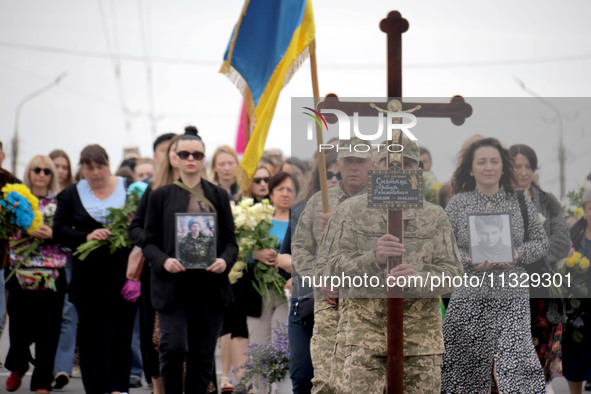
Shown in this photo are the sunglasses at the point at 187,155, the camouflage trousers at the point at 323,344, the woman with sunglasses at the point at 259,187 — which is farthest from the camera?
the woman with sunglasses at the point at 259,187

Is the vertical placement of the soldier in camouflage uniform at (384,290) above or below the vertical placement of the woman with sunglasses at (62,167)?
below

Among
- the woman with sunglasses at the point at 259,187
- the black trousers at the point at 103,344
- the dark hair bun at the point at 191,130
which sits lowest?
the black trousers at the point at 103,344

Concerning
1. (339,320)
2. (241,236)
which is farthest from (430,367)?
(241,236)

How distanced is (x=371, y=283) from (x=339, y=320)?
1.55ft

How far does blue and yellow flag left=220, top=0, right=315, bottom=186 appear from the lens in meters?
7.99

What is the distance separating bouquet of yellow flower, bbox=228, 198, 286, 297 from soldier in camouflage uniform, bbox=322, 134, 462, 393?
3210mm

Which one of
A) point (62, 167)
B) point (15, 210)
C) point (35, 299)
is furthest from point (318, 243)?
point (62, 167)

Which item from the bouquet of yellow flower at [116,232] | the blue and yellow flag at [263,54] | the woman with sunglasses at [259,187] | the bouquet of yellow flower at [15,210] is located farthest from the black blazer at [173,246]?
the woman with sunglasses at [259,187]

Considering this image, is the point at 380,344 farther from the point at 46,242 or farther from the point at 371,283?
the point at 46,242

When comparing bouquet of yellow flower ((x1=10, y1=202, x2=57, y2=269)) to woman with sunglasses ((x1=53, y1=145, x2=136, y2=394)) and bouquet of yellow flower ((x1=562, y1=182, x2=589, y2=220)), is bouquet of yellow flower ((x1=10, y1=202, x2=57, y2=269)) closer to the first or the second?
woman with sunglasses ((x1=53, y1=145, x2=136, y2=394))

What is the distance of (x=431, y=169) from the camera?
23.7 feet

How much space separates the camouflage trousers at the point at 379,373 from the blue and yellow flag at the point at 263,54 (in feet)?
7.97

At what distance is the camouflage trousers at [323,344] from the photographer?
6945 mm

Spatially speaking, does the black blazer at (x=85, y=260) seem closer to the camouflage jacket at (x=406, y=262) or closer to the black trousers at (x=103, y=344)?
the black trousers at (x=103, y=344)
